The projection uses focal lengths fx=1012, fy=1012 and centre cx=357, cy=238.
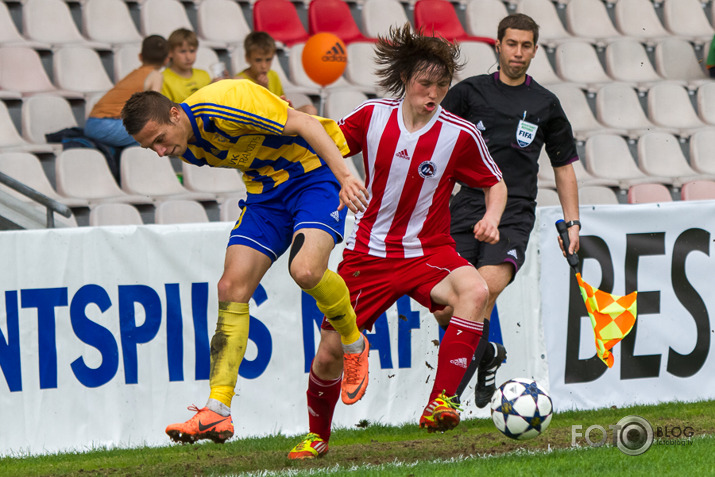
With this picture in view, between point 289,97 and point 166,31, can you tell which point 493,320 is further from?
point 166,31

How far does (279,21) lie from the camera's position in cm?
1129

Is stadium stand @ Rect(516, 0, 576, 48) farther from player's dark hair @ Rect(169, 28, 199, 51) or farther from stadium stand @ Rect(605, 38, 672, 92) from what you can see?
player's dark hair @ Rect(169, 28, 199, 51)

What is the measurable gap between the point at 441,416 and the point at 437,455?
0.53m

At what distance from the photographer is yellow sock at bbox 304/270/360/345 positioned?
5066 mm

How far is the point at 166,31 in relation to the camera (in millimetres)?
10547

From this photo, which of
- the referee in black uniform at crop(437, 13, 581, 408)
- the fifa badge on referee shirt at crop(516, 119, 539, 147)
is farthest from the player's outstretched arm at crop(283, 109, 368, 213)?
the fifa badge on referee shirt at crop(516, 119, 539, 147)

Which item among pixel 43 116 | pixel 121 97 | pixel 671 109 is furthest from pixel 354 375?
pixel 671 109

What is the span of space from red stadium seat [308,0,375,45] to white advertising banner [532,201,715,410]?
4.80 m

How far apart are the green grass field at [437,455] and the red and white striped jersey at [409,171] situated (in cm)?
113

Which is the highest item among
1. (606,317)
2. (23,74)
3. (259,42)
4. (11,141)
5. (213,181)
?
(259,42)

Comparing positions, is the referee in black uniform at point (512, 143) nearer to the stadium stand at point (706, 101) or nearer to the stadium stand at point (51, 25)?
the stadium stand at point (51, 25)

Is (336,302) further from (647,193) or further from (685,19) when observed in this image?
(685,19)

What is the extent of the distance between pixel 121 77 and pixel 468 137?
5466 mm

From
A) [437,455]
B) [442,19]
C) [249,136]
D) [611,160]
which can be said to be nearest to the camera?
[249,136]
